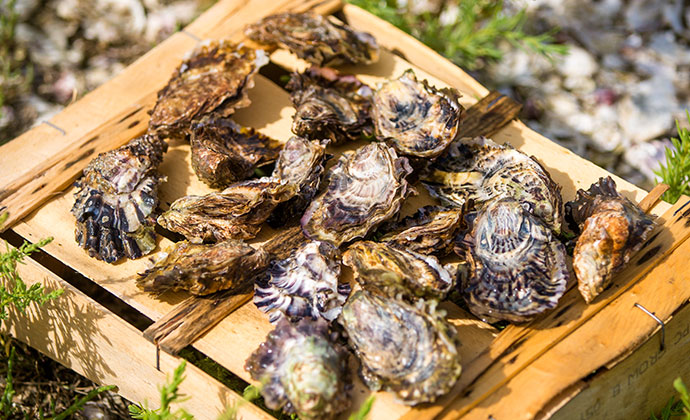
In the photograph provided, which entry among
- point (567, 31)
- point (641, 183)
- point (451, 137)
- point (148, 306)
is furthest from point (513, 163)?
point (567, 31)

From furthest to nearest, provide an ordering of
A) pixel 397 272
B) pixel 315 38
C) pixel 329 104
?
pixel 315 38
pixel 329 104
pixel 397 272

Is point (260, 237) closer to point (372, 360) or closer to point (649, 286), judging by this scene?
point (372, 360)

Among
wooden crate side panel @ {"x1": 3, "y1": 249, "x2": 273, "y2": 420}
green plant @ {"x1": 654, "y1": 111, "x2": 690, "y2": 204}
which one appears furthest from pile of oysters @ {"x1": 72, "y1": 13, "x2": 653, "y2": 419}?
green plant @ {"x1": 654, "y1": 111, "x2": 690, "y2": 204}

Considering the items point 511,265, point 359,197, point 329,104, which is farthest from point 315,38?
point 511,265

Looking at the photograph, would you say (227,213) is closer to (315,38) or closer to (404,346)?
(404,346)

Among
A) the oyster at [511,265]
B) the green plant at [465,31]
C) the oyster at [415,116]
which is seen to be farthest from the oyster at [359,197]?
the green plant at [465,31]

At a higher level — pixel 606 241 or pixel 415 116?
pixel 606 241

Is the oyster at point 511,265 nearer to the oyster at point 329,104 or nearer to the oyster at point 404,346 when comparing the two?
the oyster at point 404,346
